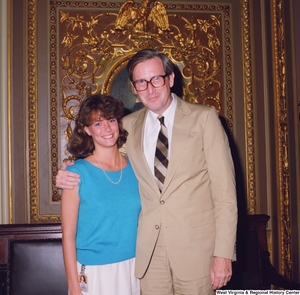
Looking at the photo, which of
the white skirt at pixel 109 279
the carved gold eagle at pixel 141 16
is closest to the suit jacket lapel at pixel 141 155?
the white skirt at pixel 109 279

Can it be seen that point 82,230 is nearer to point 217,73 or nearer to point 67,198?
point 67,198

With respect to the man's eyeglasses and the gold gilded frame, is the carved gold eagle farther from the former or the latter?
the man's eyeglasses

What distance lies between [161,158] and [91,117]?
16.9 inches

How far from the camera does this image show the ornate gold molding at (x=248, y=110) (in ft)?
12.7

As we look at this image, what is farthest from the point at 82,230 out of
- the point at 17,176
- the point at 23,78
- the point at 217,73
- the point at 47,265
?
the point at 217,73

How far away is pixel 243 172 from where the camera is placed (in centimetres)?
389

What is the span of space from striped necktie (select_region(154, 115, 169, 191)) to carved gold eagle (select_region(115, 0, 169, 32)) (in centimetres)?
194

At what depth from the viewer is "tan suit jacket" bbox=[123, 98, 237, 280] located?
1.99 metres

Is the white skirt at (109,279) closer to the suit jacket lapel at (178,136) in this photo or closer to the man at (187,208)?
the man at (187,208)

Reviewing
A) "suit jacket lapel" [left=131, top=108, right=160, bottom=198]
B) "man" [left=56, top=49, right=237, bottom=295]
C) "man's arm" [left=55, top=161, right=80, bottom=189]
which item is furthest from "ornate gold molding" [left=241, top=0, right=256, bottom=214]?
"man's arm" [left=55, top=161, right=80, bottom=189]

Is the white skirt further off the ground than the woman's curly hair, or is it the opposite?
the woman's curly hair

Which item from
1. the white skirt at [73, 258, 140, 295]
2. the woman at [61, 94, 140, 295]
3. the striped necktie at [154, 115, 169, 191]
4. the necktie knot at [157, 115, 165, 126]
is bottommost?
the white skirt at [73, 258, 140, 295]

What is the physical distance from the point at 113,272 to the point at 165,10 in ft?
8.34

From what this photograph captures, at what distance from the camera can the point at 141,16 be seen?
12.5 feet
